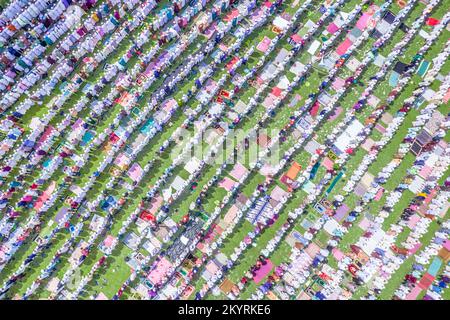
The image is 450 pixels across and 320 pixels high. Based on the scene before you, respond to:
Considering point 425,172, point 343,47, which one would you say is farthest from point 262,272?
point 343,47

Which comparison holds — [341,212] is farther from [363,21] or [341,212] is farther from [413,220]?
[363,21]

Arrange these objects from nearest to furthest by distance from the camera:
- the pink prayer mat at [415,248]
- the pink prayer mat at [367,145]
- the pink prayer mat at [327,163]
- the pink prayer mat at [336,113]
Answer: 1. the pink prayer mat at [415,248]
2. the pink prayer mat at [327,163]
3. the pink prayer mat at [367,145]
4. the pink prayer mat at [336,113]

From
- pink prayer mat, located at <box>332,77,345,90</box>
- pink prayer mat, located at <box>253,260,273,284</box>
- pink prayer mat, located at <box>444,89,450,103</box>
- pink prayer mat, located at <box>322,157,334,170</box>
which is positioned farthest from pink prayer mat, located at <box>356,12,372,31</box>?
pink prayer mat, located at <box>253,260,273,284</box>

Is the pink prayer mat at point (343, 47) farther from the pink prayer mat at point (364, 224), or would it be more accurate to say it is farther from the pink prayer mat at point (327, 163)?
the pink prayer mat at point (364, 224)

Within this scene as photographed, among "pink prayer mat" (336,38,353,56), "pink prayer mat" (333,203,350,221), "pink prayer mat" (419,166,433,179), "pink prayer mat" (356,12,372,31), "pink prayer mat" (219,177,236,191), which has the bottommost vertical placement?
"pink prayer mat" (219,177,236,191)

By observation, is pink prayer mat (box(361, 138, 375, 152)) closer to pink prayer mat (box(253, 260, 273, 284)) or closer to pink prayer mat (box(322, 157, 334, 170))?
pink prayer mat (box(322, 157, 334, 170))

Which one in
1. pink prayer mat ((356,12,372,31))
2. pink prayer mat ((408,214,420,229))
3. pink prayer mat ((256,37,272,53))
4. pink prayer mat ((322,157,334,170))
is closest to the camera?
pink prayer mat ((408,214,420,229))

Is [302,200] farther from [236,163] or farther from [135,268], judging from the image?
[135,268]

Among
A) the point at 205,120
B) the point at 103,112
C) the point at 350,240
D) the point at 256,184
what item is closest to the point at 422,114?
the point at 350,240

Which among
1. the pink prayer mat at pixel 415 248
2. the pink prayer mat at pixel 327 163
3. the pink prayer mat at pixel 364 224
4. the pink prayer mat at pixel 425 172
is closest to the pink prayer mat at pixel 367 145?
the pink prayer mat at pixel 327 163

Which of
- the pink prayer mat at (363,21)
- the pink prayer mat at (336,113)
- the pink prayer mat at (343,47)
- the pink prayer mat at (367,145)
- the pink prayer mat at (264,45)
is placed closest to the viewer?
the pink prayer mat at (367,145)

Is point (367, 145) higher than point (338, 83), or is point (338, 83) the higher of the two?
point (338, 83)
